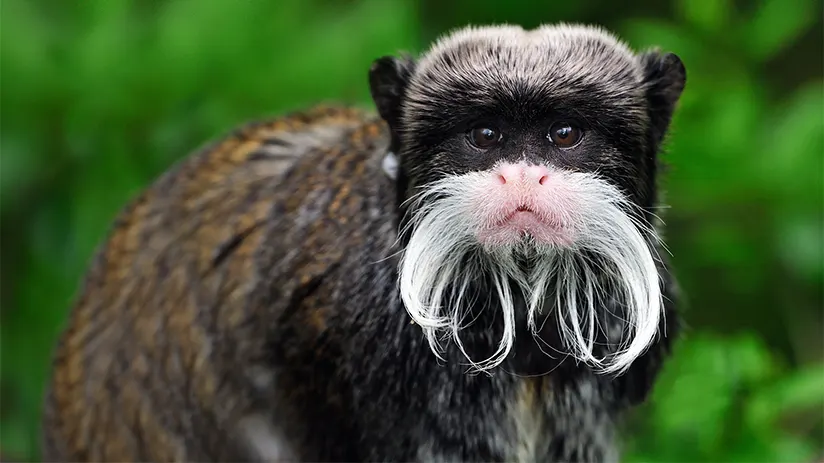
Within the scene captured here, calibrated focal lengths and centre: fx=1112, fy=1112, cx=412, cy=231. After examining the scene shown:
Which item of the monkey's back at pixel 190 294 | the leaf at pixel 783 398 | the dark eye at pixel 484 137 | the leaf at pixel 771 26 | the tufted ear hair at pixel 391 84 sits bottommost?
the leaf at pixel 783 398

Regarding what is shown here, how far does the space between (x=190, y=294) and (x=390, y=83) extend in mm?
912

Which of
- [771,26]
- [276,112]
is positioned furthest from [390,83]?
[771,26]

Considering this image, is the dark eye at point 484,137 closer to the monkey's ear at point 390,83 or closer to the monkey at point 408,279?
the monkey at point 408,279

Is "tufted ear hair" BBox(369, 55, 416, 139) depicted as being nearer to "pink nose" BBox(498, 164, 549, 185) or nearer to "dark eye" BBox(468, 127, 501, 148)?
"dark eye" BBox(468, 127, 501, 148)

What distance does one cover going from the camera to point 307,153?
116 inches

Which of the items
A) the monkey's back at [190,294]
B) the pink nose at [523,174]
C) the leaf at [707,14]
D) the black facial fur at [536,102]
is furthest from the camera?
the leaf at [707,14]

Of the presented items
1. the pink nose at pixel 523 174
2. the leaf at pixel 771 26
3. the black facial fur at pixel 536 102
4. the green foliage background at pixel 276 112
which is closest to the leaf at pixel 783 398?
the green foliage background at pixel 276 112

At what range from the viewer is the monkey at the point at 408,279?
211 centimetres

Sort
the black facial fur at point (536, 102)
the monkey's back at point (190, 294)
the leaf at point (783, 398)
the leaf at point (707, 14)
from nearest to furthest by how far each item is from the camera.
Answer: the black facial fur at point (536, 102), the monkey's back at point (190, 294), the leaf at point (783, 398), the leaf at point (707, 14)

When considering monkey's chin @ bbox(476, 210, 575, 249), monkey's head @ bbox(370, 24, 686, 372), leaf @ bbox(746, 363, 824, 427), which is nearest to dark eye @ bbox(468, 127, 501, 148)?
monkey's head @ bbox(370, 24, 686, 372)

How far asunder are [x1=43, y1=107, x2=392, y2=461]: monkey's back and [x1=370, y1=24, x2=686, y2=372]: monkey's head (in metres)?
0.48

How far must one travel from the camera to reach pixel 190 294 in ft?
9.64

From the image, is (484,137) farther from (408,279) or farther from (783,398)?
(783,398)

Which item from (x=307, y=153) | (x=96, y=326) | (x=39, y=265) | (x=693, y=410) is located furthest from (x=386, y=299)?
(x=39, y=265)
